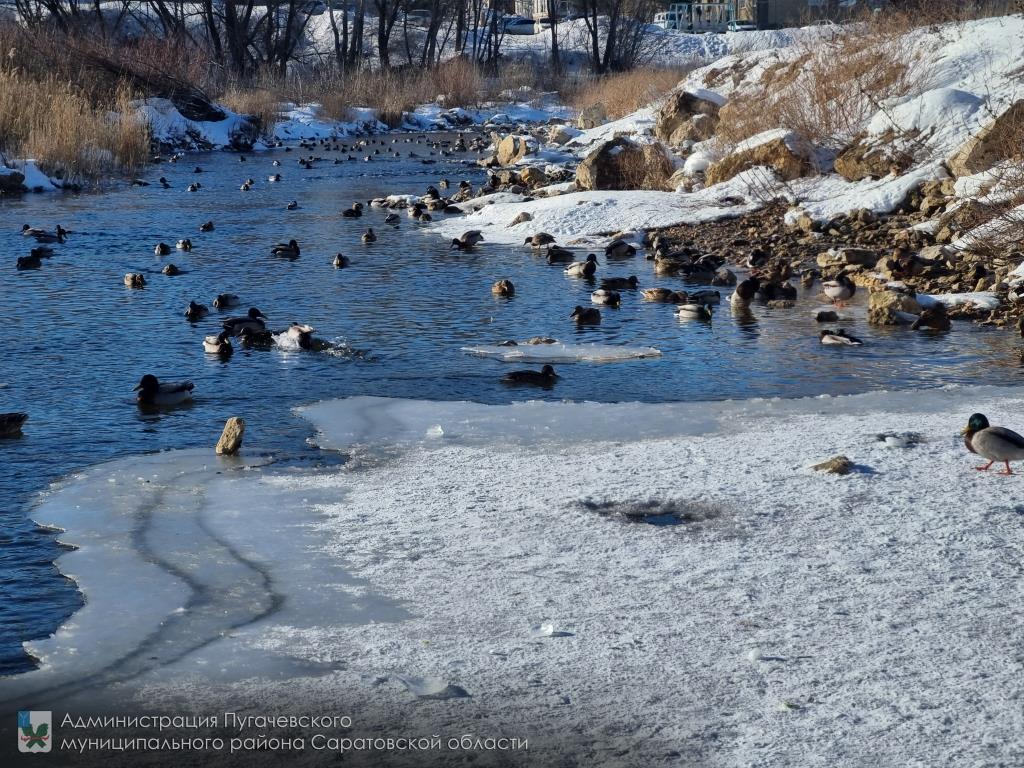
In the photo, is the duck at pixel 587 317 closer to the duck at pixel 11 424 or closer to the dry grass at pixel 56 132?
the duck at pixel 11 424

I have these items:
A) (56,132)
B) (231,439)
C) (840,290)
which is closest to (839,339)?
(840,290)

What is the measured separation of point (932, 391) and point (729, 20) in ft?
269

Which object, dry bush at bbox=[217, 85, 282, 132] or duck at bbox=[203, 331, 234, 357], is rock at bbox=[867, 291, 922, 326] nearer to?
duck at bbox=[203, 331, 234, 357]

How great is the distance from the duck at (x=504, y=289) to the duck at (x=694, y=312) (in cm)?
205

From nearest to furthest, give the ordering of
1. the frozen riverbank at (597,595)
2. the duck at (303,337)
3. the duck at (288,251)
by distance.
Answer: the frozen riverbank at (597,595)
the duck at (303,337)
the duck at (288,251)

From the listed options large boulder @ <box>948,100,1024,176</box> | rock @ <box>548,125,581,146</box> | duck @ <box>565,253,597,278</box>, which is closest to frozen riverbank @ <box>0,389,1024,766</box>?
duck @ <box>565,253,597,278</box>

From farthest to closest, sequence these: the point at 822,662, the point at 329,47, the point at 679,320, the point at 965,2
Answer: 1. the point at 329,47
2. the point at 965,2
3. the point at 679,320
4. the point at 822,662

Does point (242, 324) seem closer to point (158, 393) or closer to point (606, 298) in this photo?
point (158, 393)

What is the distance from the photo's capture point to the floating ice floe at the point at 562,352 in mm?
9664

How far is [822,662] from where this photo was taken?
4.10 meters

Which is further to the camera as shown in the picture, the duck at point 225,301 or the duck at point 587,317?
the duck at point 225,301

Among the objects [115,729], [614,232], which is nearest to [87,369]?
[115,729]

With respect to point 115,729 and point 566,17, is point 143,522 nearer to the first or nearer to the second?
point 115,729

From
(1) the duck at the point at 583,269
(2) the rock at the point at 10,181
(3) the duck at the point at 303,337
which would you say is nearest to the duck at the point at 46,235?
(2) the rock at the point at 10,181
